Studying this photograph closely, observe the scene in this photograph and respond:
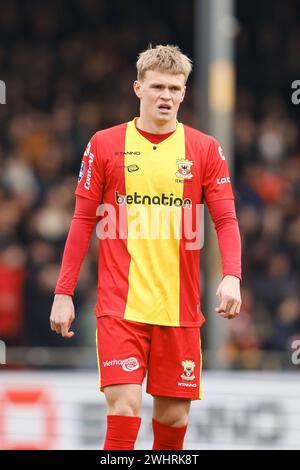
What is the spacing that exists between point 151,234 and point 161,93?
70cm

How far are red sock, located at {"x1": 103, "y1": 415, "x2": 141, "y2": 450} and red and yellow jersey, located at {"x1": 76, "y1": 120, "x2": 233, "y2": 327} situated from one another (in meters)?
0.50

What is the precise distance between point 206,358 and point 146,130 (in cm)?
483

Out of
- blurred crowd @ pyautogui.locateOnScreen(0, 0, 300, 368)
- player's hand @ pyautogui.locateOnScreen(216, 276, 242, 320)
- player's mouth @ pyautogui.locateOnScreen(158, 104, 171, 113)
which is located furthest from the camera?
blurred crowd @ pyautogui.locateOnScreen(0, 0, 300, 368)

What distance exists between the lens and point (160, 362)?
260 inches

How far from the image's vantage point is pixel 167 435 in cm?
669

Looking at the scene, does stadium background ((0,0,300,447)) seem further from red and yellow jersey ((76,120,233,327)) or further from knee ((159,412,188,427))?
red and yellow jersey ((76,120,233,327))

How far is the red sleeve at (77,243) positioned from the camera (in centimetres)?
655

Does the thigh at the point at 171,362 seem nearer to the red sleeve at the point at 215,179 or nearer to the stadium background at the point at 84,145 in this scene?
the red sleeve at the point at 215,179

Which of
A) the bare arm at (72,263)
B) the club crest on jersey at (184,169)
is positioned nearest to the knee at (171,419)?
the bare arm at (72,263)

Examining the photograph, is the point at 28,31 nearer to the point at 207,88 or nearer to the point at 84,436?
the point at 207,88

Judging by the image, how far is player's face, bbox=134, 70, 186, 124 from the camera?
6473 millimetres

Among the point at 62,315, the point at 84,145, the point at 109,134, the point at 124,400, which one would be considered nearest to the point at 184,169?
the point at 109,134

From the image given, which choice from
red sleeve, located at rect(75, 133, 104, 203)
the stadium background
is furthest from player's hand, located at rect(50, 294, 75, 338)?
the stadium background

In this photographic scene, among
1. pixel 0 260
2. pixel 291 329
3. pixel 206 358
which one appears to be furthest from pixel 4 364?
pixel 291 329
